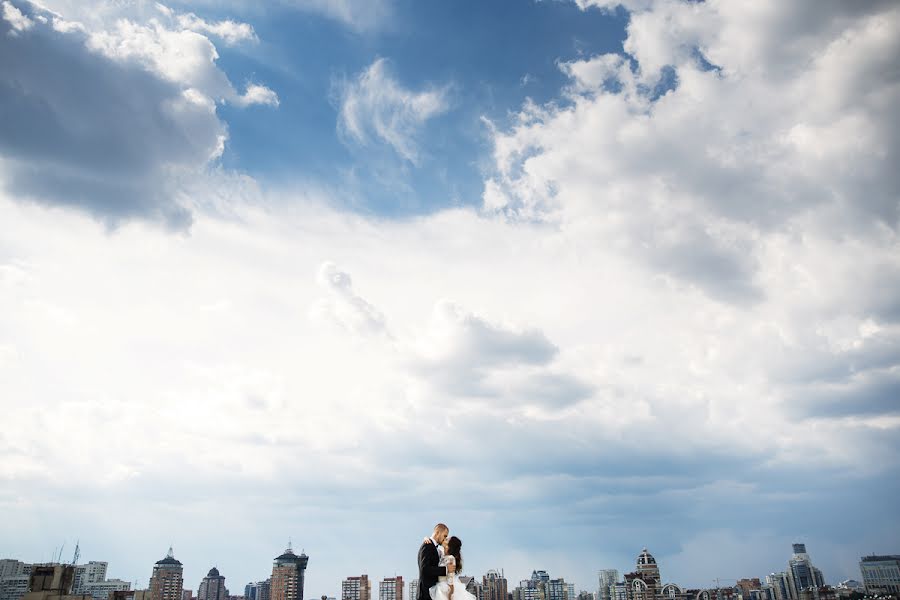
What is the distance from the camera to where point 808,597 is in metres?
195

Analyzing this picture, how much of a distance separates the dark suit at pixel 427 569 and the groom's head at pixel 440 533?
8.9 inches

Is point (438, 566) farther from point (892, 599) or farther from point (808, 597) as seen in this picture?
point (892, 599)

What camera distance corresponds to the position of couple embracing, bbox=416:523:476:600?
12.6 meters

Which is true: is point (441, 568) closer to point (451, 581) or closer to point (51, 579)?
point (451, 581)

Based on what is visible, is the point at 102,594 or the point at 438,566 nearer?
the point at 438,566

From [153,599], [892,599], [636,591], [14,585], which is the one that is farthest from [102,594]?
[892,599]

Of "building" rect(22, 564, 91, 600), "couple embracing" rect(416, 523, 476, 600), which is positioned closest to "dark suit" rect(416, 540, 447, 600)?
"couple embracing" rect(416, 523, 476, 600)

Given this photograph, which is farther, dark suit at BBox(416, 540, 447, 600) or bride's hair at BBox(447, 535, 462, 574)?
bride's hair at BBox(447, 535, 462, 574)

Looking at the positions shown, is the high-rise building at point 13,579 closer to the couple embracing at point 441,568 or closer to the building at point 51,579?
the building at point 51,579

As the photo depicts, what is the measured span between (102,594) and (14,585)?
32.9 metres

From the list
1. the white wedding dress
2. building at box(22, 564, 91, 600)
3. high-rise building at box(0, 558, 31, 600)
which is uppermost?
the white wedding dress

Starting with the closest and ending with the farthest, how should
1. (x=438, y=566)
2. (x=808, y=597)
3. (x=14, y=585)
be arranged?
(x=438, y=566), (x=14, y=585), (x=808, y=597)

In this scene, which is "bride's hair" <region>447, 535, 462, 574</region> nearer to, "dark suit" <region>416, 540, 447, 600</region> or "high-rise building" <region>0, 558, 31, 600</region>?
"dark suit" <region>416, 540, 447, 600</region>

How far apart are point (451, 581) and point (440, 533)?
104cm
